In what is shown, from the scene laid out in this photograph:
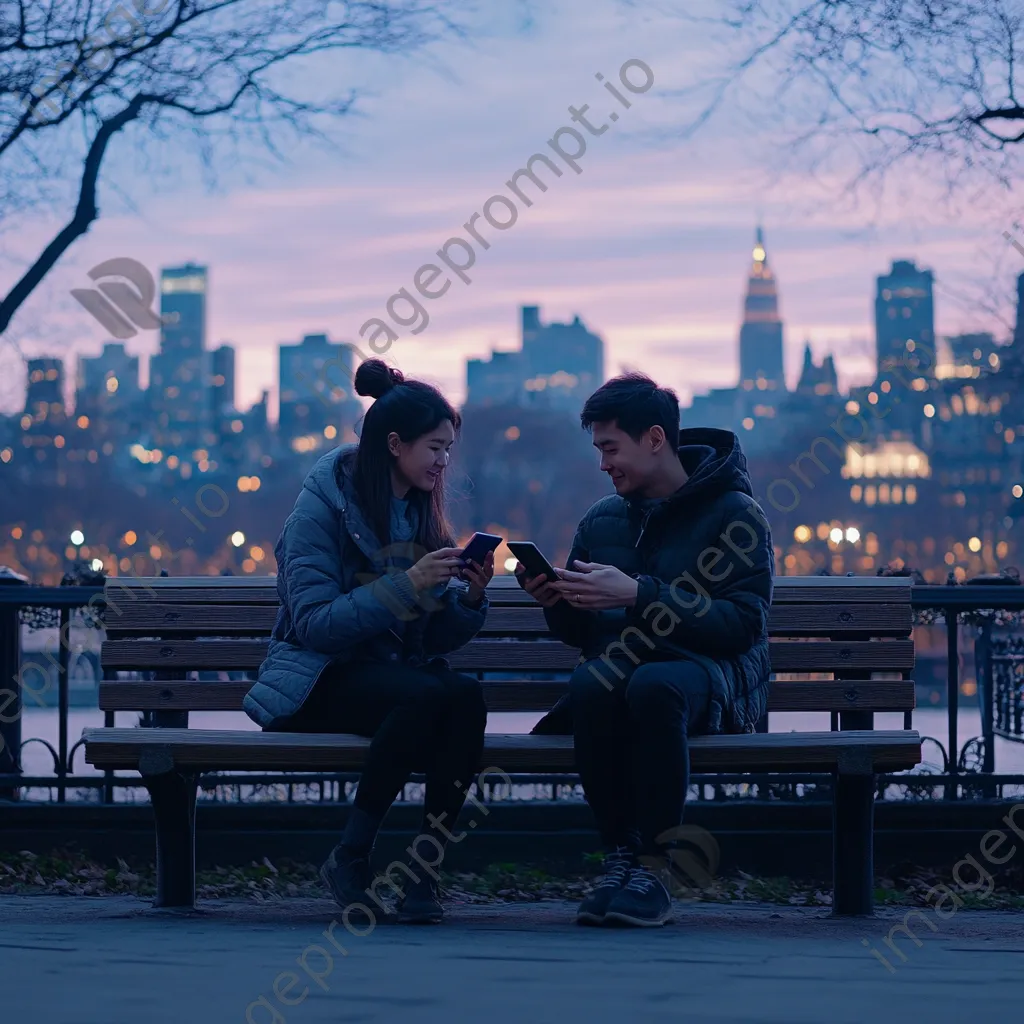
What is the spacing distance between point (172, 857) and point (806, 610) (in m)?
2.06

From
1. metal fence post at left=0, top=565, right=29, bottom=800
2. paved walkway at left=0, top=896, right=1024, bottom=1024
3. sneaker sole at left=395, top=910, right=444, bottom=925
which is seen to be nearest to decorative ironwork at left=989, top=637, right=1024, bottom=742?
paved walkway at left=0, top=896, right=1024, bottom=1024

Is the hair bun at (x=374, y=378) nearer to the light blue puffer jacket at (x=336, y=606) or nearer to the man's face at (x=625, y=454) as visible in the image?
the light blue puffer jacket at (x=336, y=606)

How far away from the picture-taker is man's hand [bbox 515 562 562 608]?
15.1 ft

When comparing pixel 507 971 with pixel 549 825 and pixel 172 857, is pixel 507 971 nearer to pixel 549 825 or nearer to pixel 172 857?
pixel 172 857

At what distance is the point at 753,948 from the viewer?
4059mm

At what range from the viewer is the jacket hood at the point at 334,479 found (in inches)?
188

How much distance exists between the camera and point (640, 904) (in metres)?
4.28

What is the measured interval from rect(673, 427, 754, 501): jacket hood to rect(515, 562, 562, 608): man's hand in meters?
0.46

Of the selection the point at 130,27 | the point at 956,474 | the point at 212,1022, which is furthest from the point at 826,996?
the point at 956,474

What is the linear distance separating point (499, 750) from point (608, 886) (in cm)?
47

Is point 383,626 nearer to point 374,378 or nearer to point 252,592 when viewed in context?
point 374,378

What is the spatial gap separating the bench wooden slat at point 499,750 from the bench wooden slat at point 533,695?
0.57m

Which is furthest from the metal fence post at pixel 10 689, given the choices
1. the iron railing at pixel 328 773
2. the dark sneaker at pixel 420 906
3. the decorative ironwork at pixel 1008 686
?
the decorative ironwork at pixel 1008 686

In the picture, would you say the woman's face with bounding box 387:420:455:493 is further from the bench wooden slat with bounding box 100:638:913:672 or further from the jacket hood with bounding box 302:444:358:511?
the bench wooden slat with bounding box 100:638:913:672
